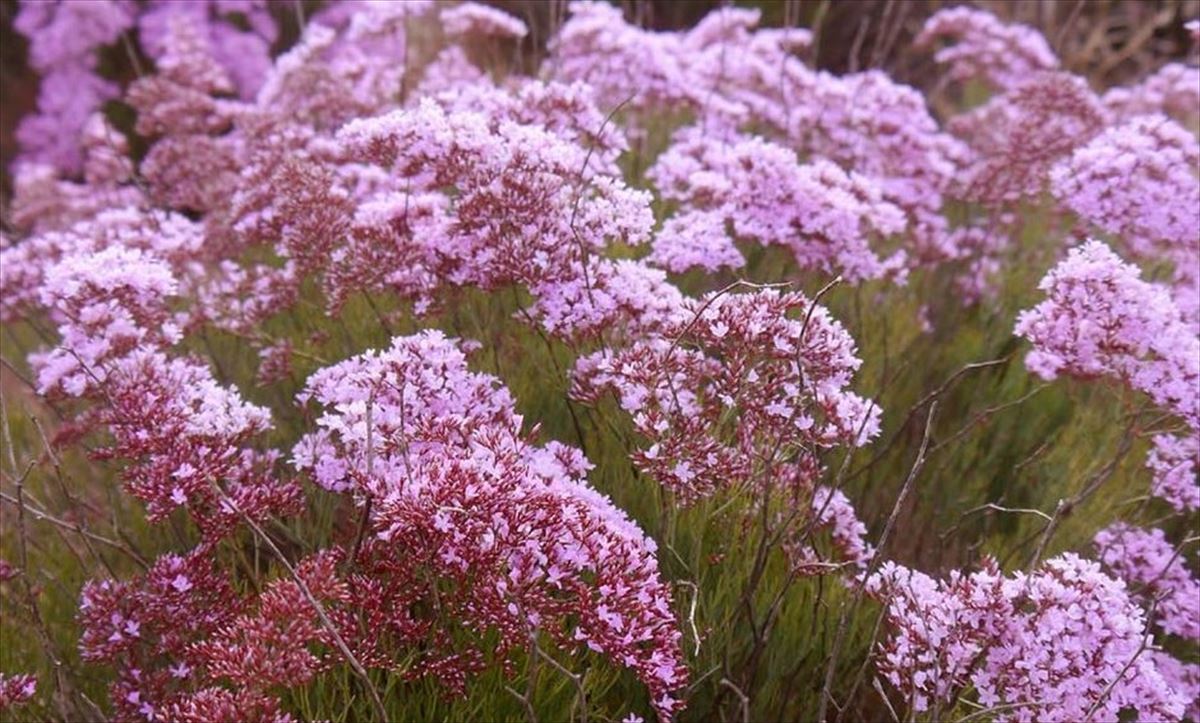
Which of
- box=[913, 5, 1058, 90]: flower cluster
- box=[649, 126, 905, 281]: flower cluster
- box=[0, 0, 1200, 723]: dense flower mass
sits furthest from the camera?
box=[913, 5, 1058, 90]: flower cluster

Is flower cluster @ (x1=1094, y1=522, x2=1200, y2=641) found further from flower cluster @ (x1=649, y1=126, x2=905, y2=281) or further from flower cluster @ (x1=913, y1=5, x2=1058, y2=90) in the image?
flower cluster @ (x1=913, y1=5, x2=1058, y2=90)

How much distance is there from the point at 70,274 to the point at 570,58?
3.02 meters

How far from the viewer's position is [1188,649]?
3.61 m

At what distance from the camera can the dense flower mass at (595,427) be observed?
7.72ft

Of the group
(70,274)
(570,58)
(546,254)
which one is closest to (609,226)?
(546,254)

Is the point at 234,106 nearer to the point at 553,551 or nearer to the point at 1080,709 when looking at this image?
the point at 553,551

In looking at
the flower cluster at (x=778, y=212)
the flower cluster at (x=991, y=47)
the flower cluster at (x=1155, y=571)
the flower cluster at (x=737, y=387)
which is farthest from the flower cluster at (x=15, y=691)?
the flower cluster at (x=991, y=47)

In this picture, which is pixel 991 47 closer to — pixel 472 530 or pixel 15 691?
pixel 472 530

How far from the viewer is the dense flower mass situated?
2.35 metres

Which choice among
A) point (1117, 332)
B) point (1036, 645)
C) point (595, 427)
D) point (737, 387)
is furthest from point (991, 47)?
point (1036, 645)

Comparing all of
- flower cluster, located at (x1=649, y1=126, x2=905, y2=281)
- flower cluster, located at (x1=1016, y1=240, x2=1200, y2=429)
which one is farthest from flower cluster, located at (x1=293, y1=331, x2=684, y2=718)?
flower cluster, located at (x1=1016, y1=240, x2=1200, y2=429)

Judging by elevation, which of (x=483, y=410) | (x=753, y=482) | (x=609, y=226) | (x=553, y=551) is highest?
(x=609, y=226)

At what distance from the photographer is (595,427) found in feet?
11.4

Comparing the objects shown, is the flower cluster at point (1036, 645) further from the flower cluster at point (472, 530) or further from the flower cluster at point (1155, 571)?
the flower cluster at point (1155, 571)
